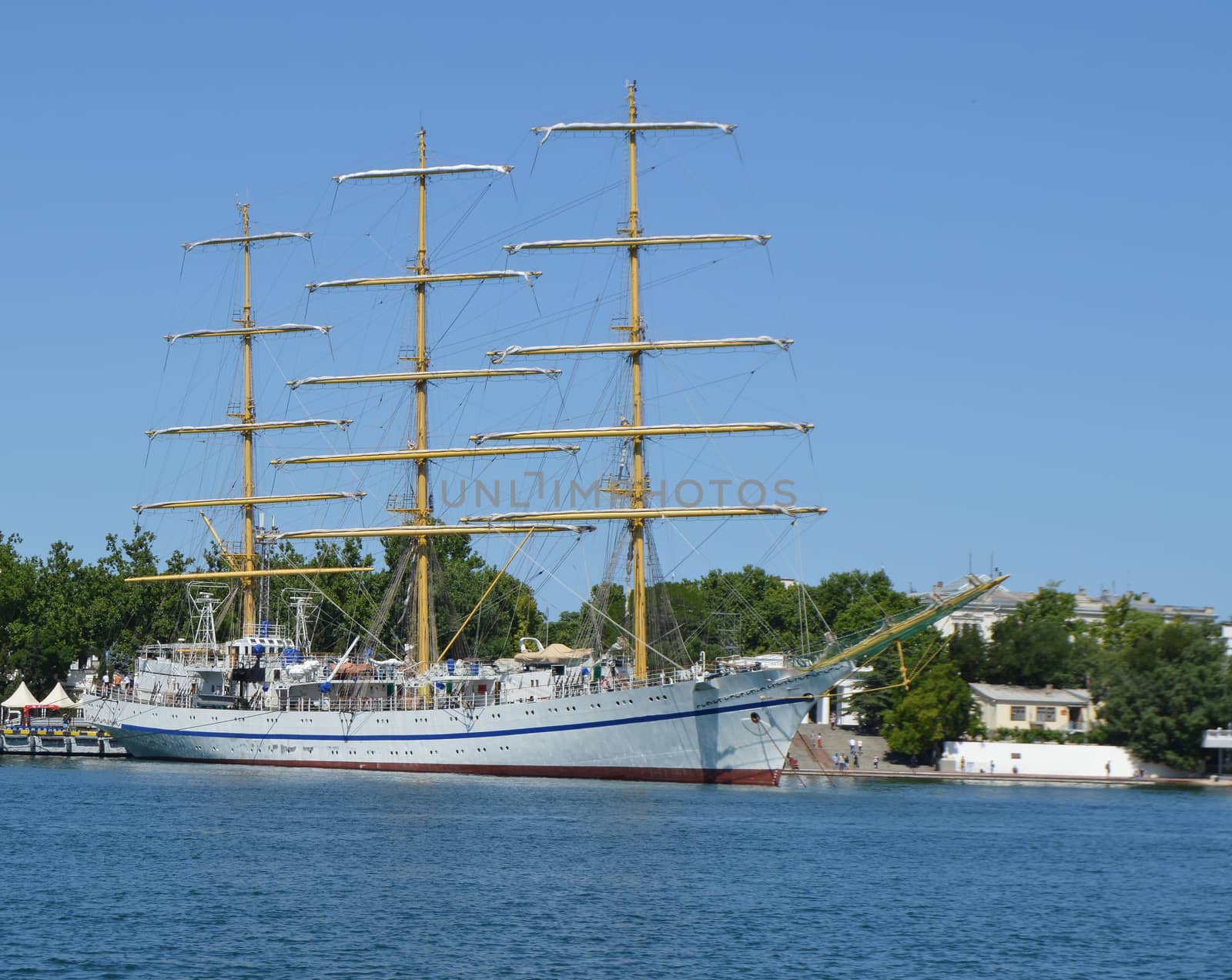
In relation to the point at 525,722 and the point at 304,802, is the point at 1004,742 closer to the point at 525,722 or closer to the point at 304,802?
the point at 525,722

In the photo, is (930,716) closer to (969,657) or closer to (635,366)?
(969,657)

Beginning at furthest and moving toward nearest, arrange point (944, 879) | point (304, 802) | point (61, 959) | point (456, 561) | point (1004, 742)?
point (456, 561) → point (1004, 742) → point (304, 802) → point (944, 879) → point (61, 959)

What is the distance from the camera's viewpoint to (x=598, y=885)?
43.2 metres

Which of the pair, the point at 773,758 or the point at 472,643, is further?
the point at 472,643

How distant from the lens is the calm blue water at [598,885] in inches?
1378

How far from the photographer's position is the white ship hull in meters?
69.8

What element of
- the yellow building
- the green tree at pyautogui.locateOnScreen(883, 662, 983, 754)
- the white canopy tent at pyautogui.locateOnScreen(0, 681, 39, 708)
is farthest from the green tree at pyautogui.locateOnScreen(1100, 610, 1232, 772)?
the white canopy tent at pyautogui.locateOnScreen(0, 681, 39, 708)

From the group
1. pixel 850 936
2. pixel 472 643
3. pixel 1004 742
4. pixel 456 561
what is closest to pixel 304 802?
pixel 850 936

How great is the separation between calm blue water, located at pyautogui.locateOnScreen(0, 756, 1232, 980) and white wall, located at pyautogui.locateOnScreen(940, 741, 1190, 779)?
66.0ft

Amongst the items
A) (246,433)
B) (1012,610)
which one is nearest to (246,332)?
(246,433)

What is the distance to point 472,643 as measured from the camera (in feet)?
398

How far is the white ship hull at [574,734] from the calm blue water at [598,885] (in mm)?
2854

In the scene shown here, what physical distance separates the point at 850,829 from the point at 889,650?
4210 centimetres

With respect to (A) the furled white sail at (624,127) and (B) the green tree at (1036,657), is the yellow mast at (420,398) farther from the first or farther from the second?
(B) the green tree at (1036,657)
